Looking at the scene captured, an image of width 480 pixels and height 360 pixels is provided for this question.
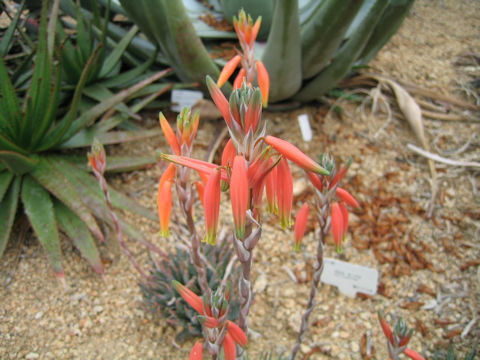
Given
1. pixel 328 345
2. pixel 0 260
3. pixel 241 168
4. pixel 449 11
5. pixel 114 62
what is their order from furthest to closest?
pixel 449 11
pixel 114 62
pixel 0 260
pixel 328 345
pixel 241 168

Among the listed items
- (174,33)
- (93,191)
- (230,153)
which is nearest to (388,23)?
(174,33)

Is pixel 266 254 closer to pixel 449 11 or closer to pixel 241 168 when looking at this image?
pixel 241 168

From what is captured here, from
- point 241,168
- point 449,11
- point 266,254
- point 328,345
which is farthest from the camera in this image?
point 449,11

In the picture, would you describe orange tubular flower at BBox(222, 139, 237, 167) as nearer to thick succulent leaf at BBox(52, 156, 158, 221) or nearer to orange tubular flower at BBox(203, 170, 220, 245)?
orange tubular flower at BBox(203, 170, 220, 245)

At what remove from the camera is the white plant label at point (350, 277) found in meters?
1.52

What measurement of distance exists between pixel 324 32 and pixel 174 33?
2.29 ft

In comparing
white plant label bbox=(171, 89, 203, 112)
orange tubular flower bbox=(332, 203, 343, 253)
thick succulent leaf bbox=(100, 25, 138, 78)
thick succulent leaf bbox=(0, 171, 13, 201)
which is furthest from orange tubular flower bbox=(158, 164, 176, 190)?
thick succulent leaf bbox=(100, 25, 138, 78)

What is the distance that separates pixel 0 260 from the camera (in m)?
1.67

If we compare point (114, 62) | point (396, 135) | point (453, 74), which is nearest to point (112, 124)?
point (114, 62)

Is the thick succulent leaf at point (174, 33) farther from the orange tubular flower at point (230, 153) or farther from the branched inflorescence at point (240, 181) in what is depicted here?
the orange tubular flower at point (230, 153)

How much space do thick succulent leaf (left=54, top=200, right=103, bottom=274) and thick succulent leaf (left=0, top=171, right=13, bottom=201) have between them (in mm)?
207

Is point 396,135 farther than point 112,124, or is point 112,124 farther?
point 396,135

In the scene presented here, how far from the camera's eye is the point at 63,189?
1.66 m

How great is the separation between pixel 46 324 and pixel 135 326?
13.0 inches
